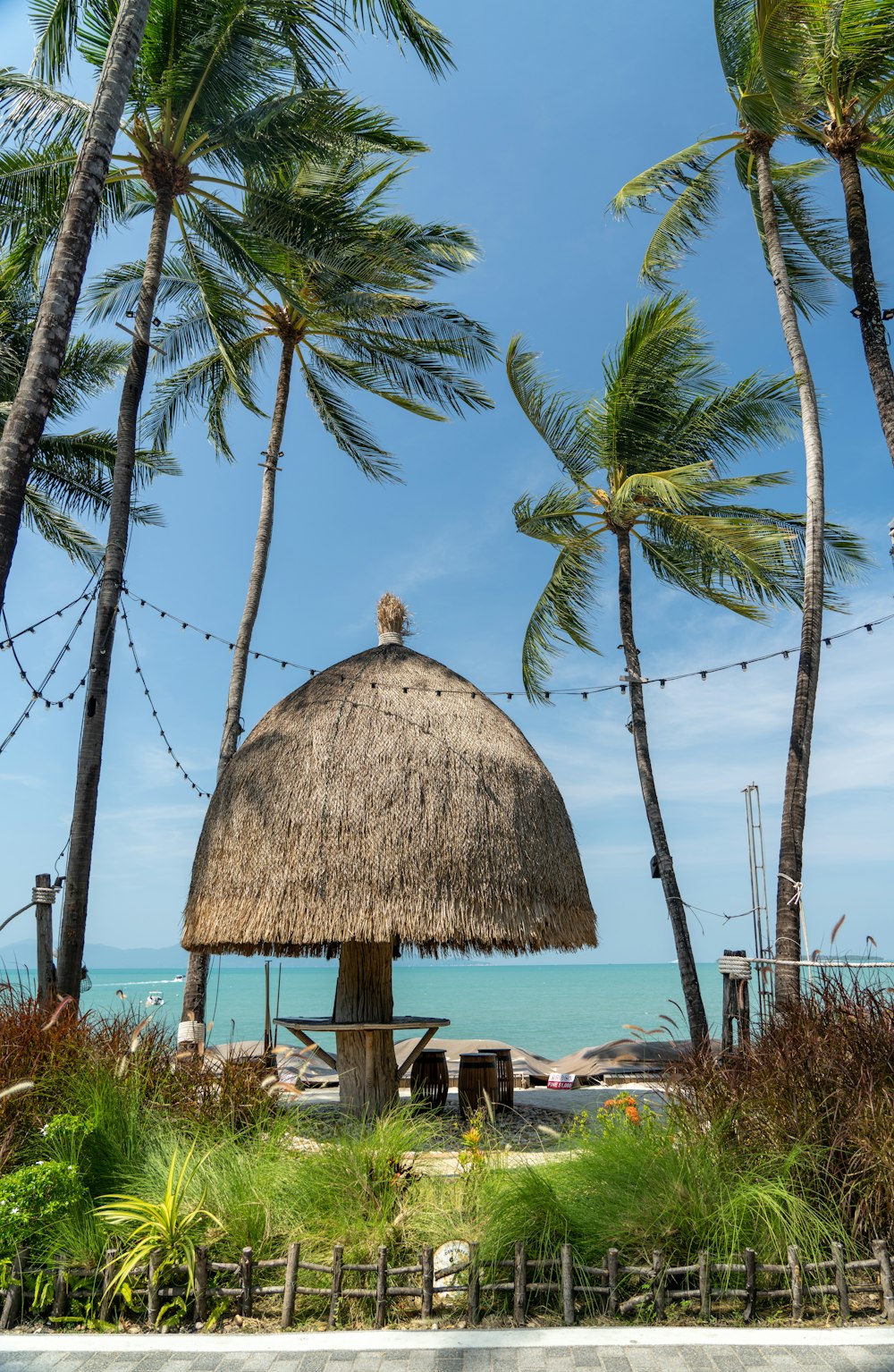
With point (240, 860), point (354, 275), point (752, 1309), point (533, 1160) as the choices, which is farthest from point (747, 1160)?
point (354, 275)

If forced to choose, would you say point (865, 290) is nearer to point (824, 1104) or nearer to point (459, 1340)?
point (824, 1104)

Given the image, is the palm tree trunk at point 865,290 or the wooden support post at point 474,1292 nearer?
the wooden support post at point 474,1292

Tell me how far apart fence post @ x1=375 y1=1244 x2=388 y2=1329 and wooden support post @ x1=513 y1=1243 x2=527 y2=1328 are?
58 centimetres

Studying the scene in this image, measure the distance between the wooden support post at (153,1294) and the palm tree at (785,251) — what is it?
475 cm

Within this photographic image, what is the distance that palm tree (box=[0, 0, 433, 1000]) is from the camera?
30.4 ft

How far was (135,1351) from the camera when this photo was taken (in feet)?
13.1

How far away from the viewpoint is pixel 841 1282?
421cm

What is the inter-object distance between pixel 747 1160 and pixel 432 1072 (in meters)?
6.04

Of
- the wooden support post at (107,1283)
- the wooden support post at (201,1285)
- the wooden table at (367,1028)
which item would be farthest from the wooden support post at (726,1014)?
the wooden support post at (107,1283)

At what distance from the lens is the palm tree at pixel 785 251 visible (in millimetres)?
9516

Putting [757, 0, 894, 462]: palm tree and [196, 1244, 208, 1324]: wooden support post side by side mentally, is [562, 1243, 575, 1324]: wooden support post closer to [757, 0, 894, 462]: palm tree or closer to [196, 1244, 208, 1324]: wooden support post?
[196, 1244, 208, 1324]: wooden support post

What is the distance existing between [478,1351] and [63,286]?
259 inches

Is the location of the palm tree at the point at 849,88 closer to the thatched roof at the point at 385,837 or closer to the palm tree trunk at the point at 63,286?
the thatched roof at the point at 385,837

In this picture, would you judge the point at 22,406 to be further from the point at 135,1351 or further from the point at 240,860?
the point at 135,1351
